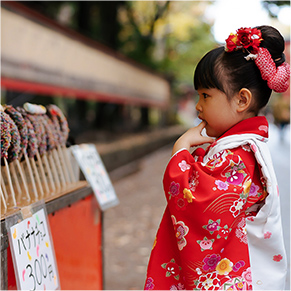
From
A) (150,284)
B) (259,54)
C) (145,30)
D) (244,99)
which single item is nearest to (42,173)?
(150,284)

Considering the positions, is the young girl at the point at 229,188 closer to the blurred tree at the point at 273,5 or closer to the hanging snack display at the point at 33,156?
the hanging snack display at the point at 33,156

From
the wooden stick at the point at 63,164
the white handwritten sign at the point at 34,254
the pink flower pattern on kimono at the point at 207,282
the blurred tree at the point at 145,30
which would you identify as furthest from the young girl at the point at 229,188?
the blurred tree at the point at 145,30

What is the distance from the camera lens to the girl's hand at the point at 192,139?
1.91 meters

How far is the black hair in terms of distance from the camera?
72.9 inches

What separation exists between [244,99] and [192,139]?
1.00 ft

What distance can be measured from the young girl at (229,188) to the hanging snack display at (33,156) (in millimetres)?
810

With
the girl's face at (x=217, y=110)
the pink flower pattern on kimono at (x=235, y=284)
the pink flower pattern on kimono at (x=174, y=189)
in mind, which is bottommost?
the pink flower pattern on kimono at (x=235, y=284)

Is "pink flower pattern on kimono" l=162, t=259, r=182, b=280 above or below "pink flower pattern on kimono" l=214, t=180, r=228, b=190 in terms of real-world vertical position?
below

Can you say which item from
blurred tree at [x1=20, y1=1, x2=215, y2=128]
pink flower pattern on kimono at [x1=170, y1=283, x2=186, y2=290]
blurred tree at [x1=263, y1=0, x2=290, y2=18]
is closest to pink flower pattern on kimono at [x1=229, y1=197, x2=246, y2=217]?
pink flower pattern on kimono at [x1=170, y1=283, x2=186, y2=290]

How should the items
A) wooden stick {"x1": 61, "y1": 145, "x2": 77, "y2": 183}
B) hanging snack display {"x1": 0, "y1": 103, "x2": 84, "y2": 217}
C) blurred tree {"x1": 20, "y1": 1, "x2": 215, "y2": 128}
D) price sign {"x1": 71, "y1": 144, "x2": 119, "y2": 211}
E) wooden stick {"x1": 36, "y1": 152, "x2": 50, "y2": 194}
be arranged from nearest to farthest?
hanging snack display {"x1": 0, "y1": 103, "x2": 84, "y2": 217} → wooden stick {"x1": 36, "y1": 152, "x2": 50, "y2": 194} → wooden stick {"x1": 61, "y1": 145, "x2": 77, "y2": 183} → price sign {"x1": 71, "y1": 144, "x2": 119, "y2": 211} → blurred tree {"x1": 20, "y1": 1, "x2": 215, "y2": 128}

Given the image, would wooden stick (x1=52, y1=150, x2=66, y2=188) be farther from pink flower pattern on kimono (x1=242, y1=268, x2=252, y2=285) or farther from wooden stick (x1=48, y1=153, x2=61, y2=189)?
pink flower pattern on kimono (x1=242, y1=268, x2=252, y2=285)

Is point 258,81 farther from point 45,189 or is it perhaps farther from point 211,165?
point 45,189

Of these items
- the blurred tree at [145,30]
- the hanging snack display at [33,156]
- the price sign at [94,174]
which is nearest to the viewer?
the hanging snack display at [33,156]

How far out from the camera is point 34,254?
1.95 m
